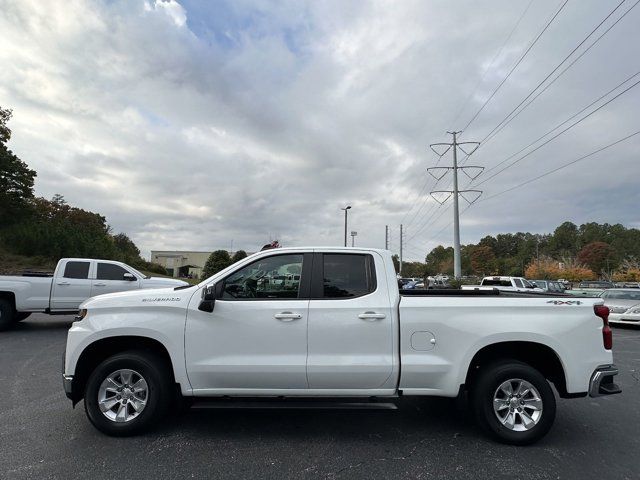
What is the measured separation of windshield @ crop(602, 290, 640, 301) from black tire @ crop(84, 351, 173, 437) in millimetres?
17164

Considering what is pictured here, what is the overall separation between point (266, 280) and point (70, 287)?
9457mm

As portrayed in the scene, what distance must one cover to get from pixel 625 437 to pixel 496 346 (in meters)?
1.69

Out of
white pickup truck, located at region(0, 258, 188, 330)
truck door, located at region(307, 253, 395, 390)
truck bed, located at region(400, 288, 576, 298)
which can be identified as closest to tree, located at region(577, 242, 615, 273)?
white pickup truck, located at region(0, 258, 188, 330)

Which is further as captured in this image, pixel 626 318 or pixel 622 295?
pixel 622 295

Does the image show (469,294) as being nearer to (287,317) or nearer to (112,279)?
(287,317)

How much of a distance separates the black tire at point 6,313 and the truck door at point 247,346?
31.7 ft

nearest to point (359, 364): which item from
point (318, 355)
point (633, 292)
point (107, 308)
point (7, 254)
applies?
point (318, 355)

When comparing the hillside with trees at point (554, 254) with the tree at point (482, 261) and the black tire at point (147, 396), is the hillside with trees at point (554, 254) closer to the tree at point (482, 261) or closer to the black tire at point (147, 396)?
the tree at point (482, 261)

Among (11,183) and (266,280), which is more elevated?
(11,183)

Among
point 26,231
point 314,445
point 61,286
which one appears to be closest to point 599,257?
point 26,231

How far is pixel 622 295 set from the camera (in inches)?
642

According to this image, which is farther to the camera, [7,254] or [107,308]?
[7,254]

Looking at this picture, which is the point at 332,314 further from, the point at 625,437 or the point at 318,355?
the point at 625,437

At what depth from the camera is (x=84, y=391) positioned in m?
4.56
